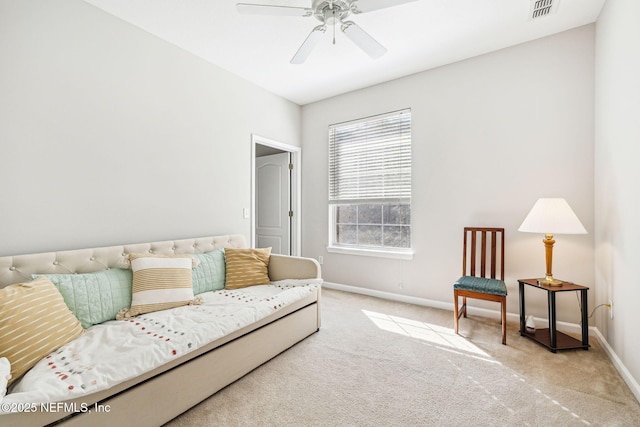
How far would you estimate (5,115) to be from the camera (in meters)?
1.88

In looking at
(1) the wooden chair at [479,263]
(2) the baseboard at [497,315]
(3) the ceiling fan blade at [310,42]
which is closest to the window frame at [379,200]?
(2) the baseboard at [497,315]

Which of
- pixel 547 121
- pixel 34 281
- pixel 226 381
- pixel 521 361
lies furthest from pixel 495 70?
pixel 34 281

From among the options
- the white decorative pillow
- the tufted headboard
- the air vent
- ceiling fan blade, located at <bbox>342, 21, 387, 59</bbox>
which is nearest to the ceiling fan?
ceiling fan blade, located at <bbox>342, 21, 387, 59</bbox>

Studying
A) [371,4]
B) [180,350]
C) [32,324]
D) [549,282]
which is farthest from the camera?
[549,282]

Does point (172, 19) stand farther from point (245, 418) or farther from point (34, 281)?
point (245, 418)

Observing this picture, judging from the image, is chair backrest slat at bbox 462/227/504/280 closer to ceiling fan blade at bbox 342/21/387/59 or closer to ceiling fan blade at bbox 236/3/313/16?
ceiling fan blade at bbox 342/21/387/59

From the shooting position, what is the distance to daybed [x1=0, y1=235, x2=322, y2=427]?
4.11 feet

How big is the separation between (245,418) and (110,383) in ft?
2.33

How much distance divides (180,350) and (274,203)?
3138 mm

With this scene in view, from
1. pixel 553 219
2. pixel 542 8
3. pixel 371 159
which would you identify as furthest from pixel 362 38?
pixel 553 219

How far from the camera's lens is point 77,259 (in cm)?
204

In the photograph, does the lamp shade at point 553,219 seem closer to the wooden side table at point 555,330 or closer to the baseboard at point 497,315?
the wooden side table at point 555,330

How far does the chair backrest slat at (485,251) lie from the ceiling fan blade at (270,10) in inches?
95.4

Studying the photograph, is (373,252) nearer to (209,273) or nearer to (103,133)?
(209,273)
